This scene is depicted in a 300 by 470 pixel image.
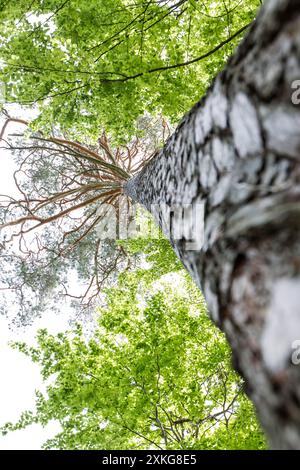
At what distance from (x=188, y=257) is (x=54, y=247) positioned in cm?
1279

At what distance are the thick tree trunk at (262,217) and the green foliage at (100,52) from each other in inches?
153

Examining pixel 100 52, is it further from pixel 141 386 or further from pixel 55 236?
pixel 55 236

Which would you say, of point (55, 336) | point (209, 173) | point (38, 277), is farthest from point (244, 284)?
point (38, 277)

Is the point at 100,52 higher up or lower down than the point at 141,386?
higher up

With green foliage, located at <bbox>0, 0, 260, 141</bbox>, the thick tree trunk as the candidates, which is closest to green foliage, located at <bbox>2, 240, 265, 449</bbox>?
green foliage, located at <bbox>0, 0, 260, 141</bbox>

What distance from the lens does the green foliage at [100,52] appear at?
15.2 feet

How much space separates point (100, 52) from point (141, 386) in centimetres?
465

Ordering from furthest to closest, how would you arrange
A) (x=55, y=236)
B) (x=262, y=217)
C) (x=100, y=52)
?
(x=55, y=236) < (x=100, y=52) < (x=262, y=217)

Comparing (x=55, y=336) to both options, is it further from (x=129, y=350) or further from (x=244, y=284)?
(x=244, y=284)

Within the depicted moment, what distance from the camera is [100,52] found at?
197 inches

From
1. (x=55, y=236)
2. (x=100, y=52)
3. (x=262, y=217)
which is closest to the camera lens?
(x=262, y=217)

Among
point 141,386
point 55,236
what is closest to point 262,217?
point 141,386

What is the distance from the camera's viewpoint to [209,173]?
1.46 metres

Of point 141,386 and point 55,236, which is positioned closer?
point 141,386
